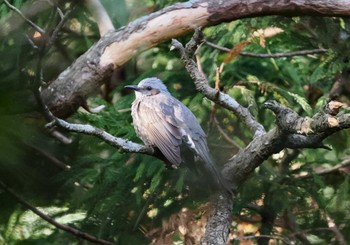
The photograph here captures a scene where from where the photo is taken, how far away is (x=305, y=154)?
16.7 ft

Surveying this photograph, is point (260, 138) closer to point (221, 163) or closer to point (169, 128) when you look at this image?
point (221, 163)

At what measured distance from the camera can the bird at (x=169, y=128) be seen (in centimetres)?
349

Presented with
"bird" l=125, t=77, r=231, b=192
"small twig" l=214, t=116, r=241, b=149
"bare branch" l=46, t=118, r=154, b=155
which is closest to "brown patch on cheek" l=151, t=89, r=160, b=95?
"bird" l=125, t=77, r=231, b=192

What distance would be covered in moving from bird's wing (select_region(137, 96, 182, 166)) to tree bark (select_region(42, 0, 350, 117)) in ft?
1.59

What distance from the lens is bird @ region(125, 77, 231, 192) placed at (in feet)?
11.5

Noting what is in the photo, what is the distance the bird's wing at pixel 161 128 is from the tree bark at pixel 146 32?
483mm

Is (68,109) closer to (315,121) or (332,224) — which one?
(332,224)

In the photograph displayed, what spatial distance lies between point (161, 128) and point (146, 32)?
0.90 metres

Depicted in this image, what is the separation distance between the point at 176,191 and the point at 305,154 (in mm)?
1501

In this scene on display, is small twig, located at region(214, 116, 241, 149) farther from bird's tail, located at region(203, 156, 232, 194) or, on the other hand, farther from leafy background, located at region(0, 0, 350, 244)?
bird's tail, located at region(203, 156, 232, 194)

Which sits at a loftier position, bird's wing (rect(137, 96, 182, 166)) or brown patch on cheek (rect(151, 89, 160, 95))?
bird's wing (rect(137, 96, 182, 166))

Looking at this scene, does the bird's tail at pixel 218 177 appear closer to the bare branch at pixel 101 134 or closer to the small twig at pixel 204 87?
the small twig at pixel 204 87

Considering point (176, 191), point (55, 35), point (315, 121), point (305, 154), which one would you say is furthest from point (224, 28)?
point (55, 35)

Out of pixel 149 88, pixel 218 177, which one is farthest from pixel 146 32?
pixel 218 177
